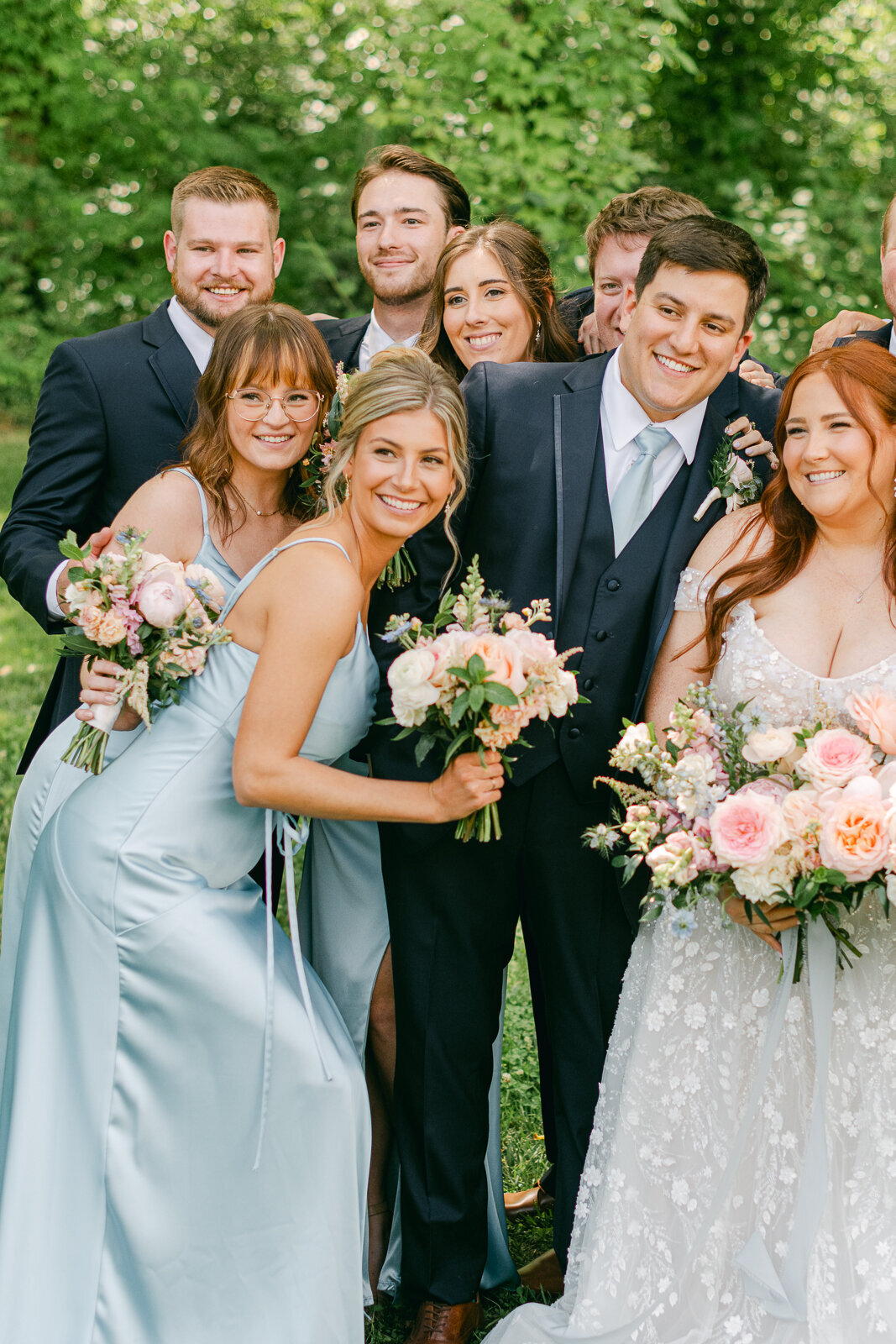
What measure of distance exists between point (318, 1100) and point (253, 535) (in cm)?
155

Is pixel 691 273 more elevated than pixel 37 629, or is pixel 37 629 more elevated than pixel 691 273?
pixel 691 273

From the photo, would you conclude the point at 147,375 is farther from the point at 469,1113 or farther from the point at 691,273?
the point at 469,1113

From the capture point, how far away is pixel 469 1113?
11.7ft

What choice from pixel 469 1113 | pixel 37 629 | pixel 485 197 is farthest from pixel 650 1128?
pixel 37 629

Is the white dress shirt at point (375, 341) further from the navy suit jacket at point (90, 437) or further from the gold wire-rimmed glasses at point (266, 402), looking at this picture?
the gold wire-rimmed glasses at point (266, 402)

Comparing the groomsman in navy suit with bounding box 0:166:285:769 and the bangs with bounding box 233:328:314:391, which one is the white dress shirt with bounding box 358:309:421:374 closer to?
the groomsman in navy suit with bounding box 0:166:285:769

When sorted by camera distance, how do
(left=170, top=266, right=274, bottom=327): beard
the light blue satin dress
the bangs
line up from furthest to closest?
(left=170, top=266, right=274, bottom=327): beard
the bangs
the light blue satin dress

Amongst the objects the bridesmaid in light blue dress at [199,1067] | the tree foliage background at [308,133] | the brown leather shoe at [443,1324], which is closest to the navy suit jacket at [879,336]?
the bridesmaid in light blue dress at [199,1067]

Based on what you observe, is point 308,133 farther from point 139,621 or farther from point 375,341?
point 139,621

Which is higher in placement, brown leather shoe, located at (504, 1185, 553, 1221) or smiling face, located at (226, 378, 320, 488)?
smiling face, located at (226, 378, 320, 488)

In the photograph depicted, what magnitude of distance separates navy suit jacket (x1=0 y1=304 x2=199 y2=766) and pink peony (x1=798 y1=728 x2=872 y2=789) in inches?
84.3

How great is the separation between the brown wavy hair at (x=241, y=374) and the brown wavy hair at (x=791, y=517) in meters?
1.23

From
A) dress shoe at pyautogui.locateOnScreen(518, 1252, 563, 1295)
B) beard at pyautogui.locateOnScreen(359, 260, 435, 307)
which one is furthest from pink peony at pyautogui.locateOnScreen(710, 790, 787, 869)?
beard at pyautogui.locateOnScreen(359, 260, 435, 307)

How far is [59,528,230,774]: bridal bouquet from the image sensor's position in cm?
301
